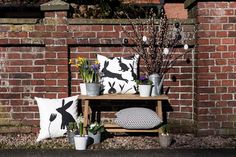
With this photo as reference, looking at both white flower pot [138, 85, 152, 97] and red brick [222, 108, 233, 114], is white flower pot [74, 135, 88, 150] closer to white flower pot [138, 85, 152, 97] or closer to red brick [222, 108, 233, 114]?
white flower pot [138, 85, 152, 97]

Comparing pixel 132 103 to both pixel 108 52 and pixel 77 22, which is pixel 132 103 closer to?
pixel 108 52

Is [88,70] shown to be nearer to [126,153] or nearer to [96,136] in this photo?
[96,136]

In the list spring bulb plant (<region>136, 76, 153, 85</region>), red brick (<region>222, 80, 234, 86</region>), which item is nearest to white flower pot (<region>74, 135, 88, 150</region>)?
spring bulb plant (<region>136, 76, 153, 85</region>)

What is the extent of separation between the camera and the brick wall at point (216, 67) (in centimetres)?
555

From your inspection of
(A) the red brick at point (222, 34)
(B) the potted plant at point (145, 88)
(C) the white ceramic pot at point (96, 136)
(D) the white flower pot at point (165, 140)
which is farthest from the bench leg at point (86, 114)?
(A) the red brick at point (222, 34)

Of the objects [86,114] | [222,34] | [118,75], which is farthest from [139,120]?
[222,34]

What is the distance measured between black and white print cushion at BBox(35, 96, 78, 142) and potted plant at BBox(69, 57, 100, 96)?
27 centimetres

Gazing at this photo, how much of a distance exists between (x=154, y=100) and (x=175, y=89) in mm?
344

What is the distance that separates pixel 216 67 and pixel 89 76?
1.67 m

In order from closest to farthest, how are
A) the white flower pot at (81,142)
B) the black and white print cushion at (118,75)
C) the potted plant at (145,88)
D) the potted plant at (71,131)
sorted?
the white flower pot at (81,142)
the potted plant at (71,131)
the potted plant at (145,88)
the black and white print cushion at (118,75)

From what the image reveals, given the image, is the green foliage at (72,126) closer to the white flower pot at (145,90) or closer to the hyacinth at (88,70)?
the hyacinth at (88,70)

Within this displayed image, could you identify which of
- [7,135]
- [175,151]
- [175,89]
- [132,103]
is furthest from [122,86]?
[7,135]

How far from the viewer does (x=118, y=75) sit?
5.72 metres

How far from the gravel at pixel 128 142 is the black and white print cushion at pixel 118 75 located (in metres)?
0.64
